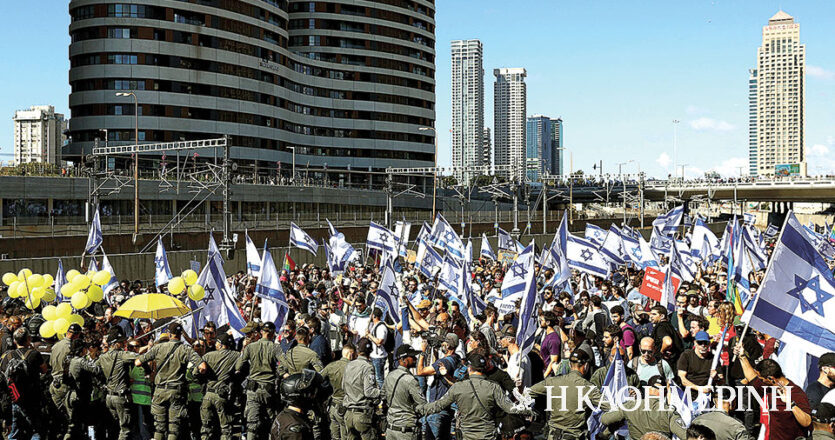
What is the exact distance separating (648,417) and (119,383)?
5.91 m

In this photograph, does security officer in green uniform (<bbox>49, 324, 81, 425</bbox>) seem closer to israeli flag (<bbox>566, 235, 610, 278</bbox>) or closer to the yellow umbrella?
the yellow umbrella

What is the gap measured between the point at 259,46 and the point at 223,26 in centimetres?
429

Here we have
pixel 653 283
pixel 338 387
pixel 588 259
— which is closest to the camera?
pixel 338 387

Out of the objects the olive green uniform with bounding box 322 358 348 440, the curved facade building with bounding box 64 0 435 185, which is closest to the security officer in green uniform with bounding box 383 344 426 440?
the olive green uniform with bounding box 322 358 348 440

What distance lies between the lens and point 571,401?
24.9ft

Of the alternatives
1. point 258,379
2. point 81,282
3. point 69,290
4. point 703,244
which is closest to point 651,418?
point 258,379

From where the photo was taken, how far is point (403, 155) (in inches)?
3696

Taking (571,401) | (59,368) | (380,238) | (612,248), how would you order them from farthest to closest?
(380,238)
(612,248)
(59,368)
(571,401)

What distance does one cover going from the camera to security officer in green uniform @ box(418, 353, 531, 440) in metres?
7.65

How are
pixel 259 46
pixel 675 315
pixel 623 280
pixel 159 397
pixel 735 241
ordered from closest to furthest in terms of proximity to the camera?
pixel 159 397 → pixel 675 315 → pixel 735 241 → pixel 623 280 → pixel 259 46

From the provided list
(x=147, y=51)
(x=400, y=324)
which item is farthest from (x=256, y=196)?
(x=400, y=324)

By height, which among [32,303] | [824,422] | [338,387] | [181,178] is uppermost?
[181,178]

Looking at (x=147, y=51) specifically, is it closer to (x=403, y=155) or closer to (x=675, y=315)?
(x=403, y=155)

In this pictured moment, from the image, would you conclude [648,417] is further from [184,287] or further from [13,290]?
[13,290]
